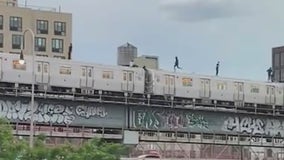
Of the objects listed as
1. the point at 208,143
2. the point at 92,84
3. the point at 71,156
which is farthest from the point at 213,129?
the point at 71,156

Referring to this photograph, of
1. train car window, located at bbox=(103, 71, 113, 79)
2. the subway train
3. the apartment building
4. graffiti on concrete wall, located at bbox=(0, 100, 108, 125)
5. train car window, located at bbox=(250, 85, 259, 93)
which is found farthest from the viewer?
the apartment building

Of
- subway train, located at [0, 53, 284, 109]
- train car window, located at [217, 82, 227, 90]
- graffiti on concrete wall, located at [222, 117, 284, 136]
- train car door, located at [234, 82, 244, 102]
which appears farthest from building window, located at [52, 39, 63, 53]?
train car window, located at [217, 82, 227, 90]

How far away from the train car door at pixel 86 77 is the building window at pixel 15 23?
2143 inches

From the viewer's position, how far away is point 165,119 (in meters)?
72.7

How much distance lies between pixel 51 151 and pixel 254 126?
171 ft

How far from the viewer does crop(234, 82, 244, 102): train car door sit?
240 feet

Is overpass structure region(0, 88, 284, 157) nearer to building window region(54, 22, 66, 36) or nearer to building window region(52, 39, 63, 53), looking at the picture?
building window region(52, 39, 63, 53)

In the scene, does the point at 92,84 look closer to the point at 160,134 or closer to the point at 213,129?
the point at 160,134

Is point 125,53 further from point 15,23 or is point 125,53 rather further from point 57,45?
point 15,23

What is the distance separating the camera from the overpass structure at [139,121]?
6297cm

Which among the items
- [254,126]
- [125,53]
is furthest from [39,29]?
[254,126]

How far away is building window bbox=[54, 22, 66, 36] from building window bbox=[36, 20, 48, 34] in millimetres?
1547

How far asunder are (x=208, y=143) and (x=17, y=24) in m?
51.1

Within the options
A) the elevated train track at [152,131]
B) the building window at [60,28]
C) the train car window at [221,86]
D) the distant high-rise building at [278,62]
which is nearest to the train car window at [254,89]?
the elevated train track at [152,131]
